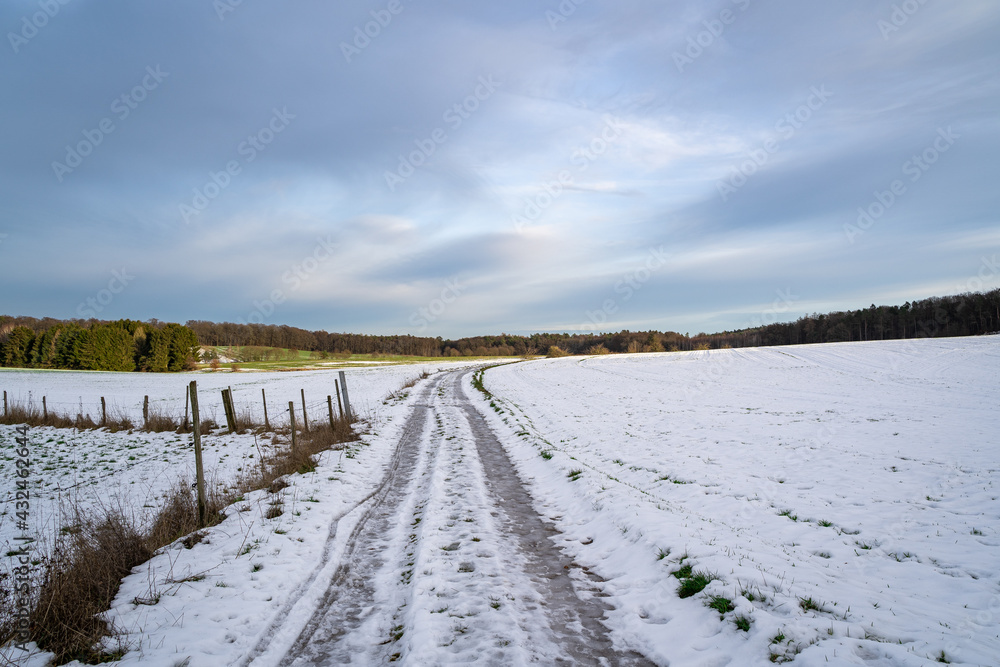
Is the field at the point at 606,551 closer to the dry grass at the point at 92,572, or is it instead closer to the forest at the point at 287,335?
the dry grass at the point at 92,572

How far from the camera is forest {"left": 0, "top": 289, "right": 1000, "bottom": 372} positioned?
73312mm

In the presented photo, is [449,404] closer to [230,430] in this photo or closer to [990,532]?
[230,430]

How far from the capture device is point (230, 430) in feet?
61.2

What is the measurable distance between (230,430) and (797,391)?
97.4 feet

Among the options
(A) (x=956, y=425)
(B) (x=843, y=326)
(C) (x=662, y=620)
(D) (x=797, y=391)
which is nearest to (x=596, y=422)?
(A) (x=956, y=425)

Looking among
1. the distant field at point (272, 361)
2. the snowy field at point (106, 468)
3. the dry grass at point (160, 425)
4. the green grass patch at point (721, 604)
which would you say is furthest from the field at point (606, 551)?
the distant field at point (272, 361)

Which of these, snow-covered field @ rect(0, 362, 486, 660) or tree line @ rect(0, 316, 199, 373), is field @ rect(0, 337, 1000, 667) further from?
tree line @ rect(0, 316, 199, 373)

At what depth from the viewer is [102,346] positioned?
7156cm

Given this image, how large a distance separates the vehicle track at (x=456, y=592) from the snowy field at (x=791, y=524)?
0.48m

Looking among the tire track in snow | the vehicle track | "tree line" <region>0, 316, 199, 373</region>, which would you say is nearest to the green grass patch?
the vehicle track

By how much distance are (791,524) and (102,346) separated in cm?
9644

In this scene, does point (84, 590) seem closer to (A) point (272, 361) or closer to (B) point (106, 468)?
(B) point (106, 468)

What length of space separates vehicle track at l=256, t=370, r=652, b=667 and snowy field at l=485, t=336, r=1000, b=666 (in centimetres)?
48

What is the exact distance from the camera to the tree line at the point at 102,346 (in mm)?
71938
